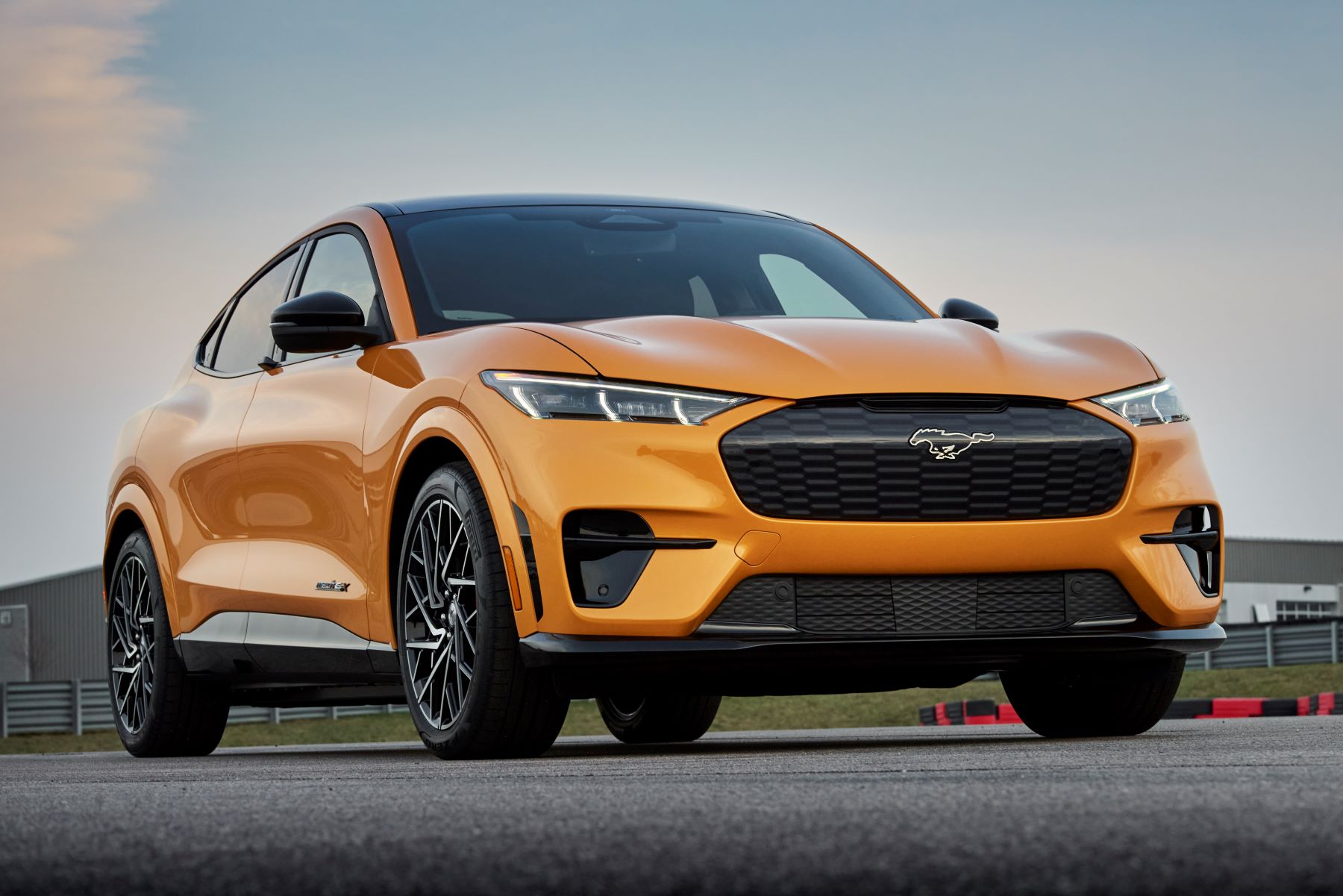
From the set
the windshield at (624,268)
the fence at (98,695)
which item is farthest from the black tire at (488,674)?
the fence at (98,695)

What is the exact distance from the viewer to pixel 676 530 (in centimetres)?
505

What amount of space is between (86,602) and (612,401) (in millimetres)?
69009

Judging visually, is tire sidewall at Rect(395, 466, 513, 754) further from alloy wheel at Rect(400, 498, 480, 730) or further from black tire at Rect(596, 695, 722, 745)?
black tire at Rect(596, 695, 722, 745)

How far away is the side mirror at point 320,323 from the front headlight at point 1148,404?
240cm

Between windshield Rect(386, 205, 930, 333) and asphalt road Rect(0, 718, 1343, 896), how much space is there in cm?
221

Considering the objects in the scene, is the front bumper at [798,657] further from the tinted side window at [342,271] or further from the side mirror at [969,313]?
the tinted side window at [342,271]

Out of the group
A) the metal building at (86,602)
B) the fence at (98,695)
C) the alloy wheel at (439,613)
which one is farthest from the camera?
the metal building at (86,602)

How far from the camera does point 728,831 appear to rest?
2.59 m

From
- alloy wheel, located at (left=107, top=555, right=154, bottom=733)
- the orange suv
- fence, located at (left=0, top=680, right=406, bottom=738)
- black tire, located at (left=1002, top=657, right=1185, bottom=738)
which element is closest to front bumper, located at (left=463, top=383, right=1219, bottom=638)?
the orange suv

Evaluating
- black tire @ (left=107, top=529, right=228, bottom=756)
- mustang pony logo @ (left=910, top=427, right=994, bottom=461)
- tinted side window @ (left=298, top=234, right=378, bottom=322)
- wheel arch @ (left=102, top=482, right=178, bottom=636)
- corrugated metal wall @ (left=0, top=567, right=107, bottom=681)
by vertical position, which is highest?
tinted side window @ (left=298, top=234, right=378, bottom=322)

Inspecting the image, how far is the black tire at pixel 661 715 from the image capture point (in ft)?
27.1

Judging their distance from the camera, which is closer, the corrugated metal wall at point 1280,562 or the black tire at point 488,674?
the black tire at point 488,674

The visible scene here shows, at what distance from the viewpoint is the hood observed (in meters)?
5.21

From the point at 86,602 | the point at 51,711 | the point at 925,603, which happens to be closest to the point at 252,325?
the point at 925,603
